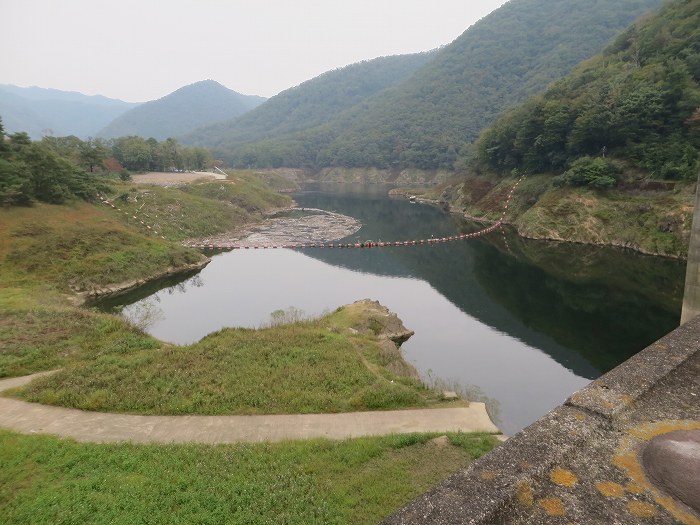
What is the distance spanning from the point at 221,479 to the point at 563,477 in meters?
10.2

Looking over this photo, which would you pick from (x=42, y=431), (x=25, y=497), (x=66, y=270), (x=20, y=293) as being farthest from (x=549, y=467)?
(x=66, y=270)

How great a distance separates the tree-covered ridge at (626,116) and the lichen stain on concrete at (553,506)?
64.7 m

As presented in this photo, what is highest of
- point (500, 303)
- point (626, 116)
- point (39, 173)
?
point (626, 116)

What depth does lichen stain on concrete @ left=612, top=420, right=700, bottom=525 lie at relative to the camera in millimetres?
5168

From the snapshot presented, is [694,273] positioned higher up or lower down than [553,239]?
higher up

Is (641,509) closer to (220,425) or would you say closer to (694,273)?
(220,425)

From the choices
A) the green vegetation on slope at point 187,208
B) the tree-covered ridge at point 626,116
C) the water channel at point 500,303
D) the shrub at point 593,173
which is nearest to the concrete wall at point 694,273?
the water channel at point 500,303

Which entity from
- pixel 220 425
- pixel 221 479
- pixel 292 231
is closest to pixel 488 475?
pixel 221 479

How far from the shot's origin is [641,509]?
5.24 metres

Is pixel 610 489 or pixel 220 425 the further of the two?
pixel 220 425

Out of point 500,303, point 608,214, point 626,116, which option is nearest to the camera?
point 500,303

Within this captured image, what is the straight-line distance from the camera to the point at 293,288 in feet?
163

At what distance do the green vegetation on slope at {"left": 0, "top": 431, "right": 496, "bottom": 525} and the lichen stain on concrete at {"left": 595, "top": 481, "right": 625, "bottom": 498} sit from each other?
23.5 ft

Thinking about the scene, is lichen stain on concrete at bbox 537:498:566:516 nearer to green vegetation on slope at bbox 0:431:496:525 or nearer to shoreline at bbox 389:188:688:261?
green vegetation on slope at bbox 0:431:496:525
